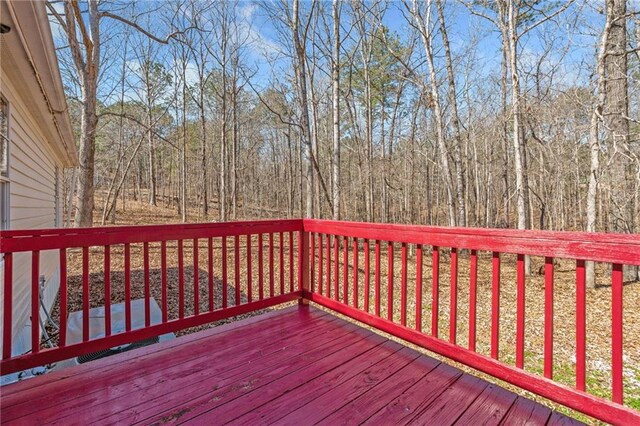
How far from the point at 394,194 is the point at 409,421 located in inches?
599

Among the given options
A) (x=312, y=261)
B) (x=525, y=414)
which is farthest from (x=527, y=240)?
(x=312, y=261)

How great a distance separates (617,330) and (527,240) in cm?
51

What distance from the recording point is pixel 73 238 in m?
1.99

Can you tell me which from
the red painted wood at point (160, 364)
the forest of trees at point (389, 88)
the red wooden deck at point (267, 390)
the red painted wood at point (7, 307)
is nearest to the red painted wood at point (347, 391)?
the red wooden deck at point (267, 390)

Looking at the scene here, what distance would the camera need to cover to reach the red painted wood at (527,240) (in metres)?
1.38

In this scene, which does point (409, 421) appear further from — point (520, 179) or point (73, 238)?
point (520, 179)

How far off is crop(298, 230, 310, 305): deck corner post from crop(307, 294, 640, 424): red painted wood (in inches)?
36.0

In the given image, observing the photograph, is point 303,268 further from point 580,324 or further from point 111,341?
point 580,324

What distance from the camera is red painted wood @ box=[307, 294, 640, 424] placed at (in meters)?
1.43

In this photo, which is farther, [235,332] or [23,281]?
[23,281]

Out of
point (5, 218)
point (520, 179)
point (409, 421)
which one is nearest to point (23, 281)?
point (5, 218)

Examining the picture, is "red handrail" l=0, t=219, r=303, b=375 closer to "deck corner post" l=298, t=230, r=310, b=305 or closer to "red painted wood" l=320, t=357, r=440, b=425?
"deck corner post" l=298, t=230, r=310, b=305

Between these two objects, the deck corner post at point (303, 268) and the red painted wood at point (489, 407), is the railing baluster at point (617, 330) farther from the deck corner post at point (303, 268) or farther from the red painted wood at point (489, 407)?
the deck corner post at point (303, 268)

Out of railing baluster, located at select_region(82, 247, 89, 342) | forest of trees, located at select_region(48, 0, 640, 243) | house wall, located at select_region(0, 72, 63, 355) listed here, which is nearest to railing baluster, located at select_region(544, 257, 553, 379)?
railing baluster, located at select_region(82, 247, 89, 342)
